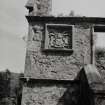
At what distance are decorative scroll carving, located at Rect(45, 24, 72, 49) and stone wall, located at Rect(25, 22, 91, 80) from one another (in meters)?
0.19

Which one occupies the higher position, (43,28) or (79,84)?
(43,28)

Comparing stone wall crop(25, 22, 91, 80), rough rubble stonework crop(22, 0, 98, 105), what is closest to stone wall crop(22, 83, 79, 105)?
rough rubble stonework crop(22, 0, 98, 105)

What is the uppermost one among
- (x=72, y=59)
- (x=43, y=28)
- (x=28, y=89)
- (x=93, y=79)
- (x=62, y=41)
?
(x=43, y=28)

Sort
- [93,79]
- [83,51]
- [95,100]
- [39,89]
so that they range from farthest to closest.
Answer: [83,51]
[39,89]
[93,79]
[95,100]

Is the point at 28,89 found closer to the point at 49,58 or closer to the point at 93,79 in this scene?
Answer: the point at 49,58

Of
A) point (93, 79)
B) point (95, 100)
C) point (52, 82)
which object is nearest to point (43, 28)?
point (52, 82)

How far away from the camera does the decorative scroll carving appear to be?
742cm

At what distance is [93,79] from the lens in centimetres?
519

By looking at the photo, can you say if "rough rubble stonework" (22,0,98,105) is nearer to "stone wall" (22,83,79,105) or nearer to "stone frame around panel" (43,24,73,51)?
"stone wall" (22,83,79,105)

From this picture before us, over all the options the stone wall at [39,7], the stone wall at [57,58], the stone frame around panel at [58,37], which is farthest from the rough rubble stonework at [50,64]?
the stone wall at [39,7]

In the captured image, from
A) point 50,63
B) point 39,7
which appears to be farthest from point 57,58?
point 39,7

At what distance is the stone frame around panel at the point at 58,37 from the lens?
7.38m

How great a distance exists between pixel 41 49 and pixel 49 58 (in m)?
0.45

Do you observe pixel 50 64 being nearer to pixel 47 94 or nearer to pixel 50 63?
pixel 50 63
